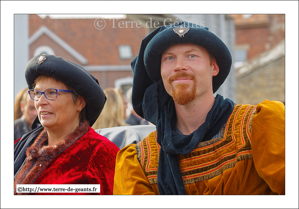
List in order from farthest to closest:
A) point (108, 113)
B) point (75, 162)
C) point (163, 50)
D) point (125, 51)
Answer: point (125, 51), point (108, 113), point (75, 162), point (163, 50)

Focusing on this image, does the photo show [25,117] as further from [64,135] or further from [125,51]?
[125,51]

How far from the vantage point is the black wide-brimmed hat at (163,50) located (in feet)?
8.84

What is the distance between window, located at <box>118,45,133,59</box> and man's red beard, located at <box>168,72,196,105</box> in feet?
3.15

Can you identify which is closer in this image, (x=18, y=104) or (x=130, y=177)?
(x=130, y=177)

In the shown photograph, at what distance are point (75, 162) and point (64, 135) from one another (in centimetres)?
27

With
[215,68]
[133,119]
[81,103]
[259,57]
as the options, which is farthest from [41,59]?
[259,57]

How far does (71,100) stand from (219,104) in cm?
109

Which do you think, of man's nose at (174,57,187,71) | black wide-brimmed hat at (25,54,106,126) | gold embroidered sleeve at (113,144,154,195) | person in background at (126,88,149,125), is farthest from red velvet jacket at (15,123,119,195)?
man's nose at (174,57,187,71)

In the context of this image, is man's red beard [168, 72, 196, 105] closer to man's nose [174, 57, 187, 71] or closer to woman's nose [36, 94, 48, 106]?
man's nose [174, 57, 187, 71]

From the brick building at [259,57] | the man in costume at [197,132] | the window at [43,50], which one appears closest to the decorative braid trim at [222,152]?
the man in costume at [197,132]

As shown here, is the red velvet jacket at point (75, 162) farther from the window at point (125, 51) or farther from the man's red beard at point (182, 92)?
the window at point (125, 51)

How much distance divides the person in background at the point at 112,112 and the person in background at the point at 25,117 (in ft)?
1.94

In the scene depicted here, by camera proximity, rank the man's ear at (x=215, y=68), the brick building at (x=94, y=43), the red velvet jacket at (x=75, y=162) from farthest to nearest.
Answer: the brick building at (x=94, y=43), the red velvet jacket at (x=75, y=162), the man's ear at (x=215, y=68)

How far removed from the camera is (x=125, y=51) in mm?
3787
